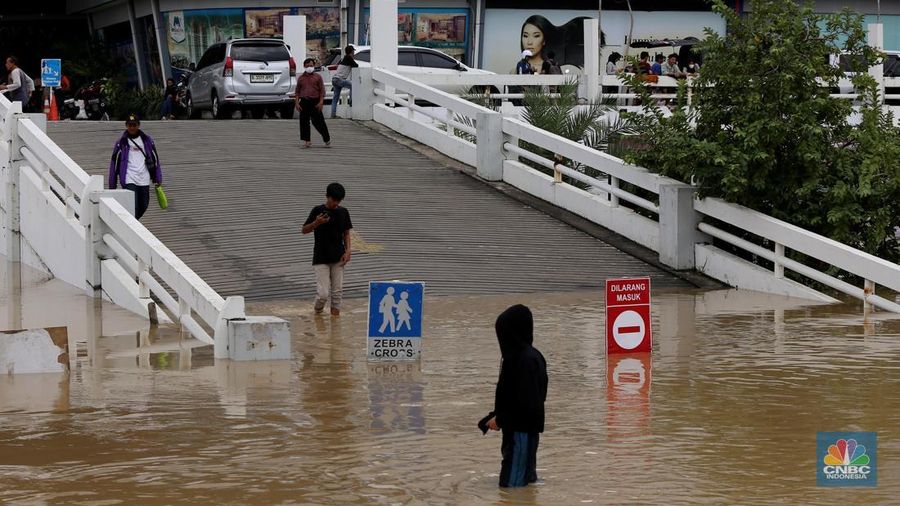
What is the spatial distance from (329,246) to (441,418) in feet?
17.5

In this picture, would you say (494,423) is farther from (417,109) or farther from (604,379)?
(417,109)

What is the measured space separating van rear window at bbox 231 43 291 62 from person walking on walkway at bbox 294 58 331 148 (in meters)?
6.94

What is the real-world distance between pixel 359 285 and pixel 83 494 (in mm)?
9066

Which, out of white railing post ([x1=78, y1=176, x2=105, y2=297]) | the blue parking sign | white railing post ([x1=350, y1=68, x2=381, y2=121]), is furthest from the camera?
the blue parking sign

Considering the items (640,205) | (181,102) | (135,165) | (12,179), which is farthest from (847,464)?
(181,102)

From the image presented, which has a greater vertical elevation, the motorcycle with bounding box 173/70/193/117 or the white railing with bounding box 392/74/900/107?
the white railing with bounding box 392/74/900/107

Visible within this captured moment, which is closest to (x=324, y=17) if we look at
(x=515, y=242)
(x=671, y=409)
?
(x=515, y=242)

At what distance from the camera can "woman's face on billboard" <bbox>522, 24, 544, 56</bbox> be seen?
1855 inches

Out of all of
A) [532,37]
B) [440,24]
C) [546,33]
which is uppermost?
[440,24]

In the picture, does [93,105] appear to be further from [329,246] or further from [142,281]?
[329,246]

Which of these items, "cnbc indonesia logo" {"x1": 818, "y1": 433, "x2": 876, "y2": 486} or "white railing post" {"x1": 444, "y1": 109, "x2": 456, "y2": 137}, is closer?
"cnbc indonesia logo" {"x1": 818, "y1": 433, "x2": 876, "y2": 486}

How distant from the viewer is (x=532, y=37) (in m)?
47.2

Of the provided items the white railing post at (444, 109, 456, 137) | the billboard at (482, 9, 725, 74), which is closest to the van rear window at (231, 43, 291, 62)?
the white railing post at (444, 109, 456, 137)

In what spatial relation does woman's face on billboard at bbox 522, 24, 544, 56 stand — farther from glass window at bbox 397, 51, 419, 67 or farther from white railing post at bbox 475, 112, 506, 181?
white railing post at bbox 475, 112, 506, 181
